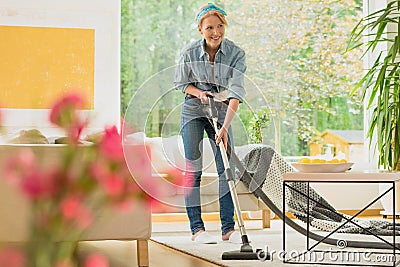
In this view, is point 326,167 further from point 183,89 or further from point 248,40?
point 248,40

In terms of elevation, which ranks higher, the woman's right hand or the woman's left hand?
the woman's right hand

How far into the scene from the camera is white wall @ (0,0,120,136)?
236 inches

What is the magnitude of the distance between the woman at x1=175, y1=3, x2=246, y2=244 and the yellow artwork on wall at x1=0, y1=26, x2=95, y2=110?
7.53 ft

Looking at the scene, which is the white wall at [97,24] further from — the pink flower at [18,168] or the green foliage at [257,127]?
the pink flower at [18,168]

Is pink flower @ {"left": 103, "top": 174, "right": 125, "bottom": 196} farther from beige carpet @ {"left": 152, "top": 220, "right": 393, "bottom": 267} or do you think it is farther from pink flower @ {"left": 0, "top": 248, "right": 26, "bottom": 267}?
beige carpet @ {"left": 152, "top": 220, "right": 393, "bottom": 267}

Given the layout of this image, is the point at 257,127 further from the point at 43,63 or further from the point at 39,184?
the point at 39,184

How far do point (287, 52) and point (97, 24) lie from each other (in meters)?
1.89

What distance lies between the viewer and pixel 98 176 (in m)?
0.39

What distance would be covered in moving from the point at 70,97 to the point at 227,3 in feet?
21.3

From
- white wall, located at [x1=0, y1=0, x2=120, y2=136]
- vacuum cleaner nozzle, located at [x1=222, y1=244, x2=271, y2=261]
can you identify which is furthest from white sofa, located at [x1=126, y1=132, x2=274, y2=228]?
white wall, located at [x1=0, y1=0, x2=120, y2=136]

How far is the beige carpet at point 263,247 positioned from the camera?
327 centimetres

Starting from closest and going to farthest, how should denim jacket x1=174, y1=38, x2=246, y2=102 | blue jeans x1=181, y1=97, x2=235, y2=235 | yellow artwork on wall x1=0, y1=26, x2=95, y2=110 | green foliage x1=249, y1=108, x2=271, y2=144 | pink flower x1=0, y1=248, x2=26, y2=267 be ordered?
pink flower x1=0, y1=248, x2=26, y2=267 < denim jacket x1=174, y1=38, x2=246, y2=102 < blue jeans x1=181, y1=97, x2=235, y2=235 < green foliage x1=249, y1=108, x2=271, y2=144 < yellow artwork on wall x1=0, y1=26, x2=95, y2=110

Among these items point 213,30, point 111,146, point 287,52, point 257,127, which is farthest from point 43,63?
point 111,146

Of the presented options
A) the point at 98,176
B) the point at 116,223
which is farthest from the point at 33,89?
the point at 98,176
